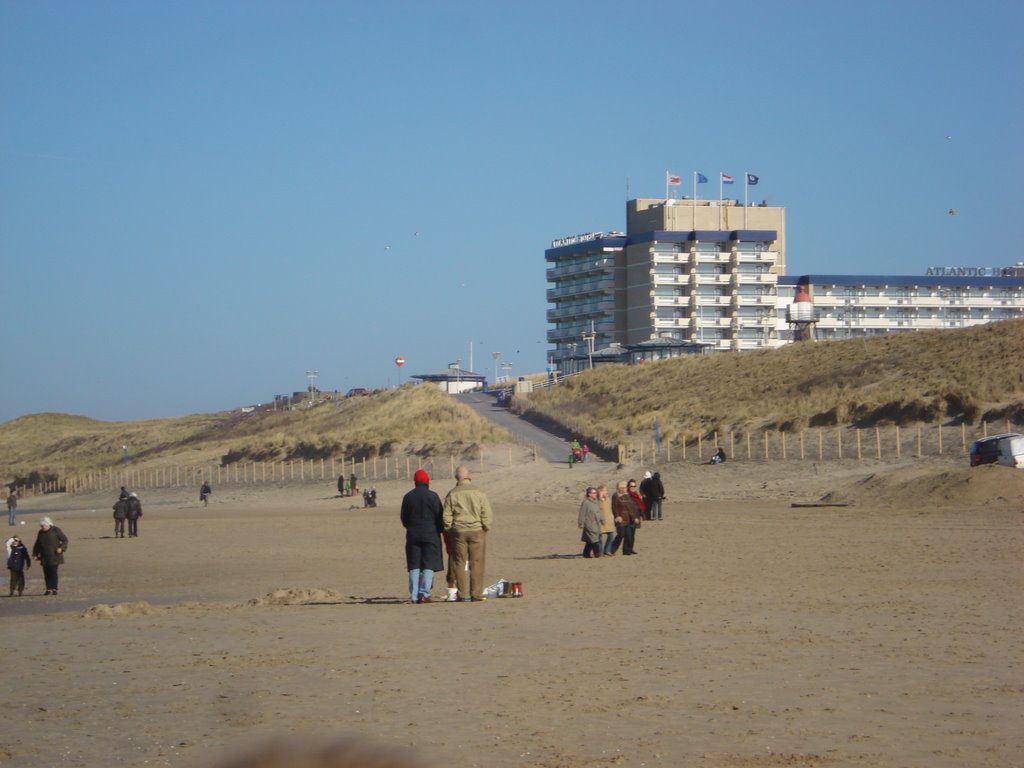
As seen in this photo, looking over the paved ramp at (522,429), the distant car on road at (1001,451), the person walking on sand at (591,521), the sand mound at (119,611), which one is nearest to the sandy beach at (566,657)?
the sand mound at (119,611)

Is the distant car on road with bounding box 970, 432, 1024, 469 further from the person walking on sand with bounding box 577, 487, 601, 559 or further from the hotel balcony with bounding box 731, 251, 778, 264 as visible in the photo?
the hotel balcony with bounding box 731, 251, 778, 264

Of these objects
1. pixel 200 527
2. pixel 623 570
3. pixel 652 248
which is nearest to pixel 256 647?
pixel 623 570

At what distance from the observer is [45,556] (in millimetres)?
21312

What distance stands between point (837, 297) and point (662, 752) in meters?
122

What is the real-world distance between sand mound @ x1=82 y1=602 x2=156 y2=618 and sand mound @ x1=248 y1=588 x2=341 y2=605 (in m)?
1.41

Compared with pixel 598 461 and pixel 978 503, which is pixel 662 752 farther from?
pixel 598 461

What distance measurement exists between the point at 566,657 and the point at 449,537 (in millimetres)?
5380

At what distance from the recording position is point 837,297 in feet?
413

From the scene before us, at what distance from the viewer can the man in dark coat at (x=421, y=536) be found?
1673cm

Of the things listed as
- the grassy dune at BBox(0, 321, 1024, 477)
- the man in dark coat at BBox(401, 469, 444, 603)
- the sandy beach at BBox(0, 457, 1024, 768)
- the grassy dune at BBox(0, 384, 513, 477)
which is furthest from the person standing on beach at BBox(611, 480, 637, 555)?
the grassy dune at BBox(0, 384, 513, 477)

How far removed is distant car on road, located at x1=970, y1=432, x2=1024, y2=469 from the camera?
124ft

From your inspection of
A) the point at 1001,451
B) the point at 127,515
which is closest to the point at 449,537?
the point at 127,515

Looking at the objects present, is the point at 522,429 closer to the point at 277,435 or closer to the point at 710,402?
the point at 710,402

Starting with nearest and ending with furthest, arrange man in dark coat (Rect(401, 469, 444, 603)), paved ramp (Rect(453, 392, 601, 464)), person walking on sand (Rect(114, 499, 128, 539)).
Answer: man in dark coat (Rect(401, 469, 444, 603)), person walking on sand (Rect(114, 499, 128, 539)), paved ramp (Rect(453, 392, 601, 464))
